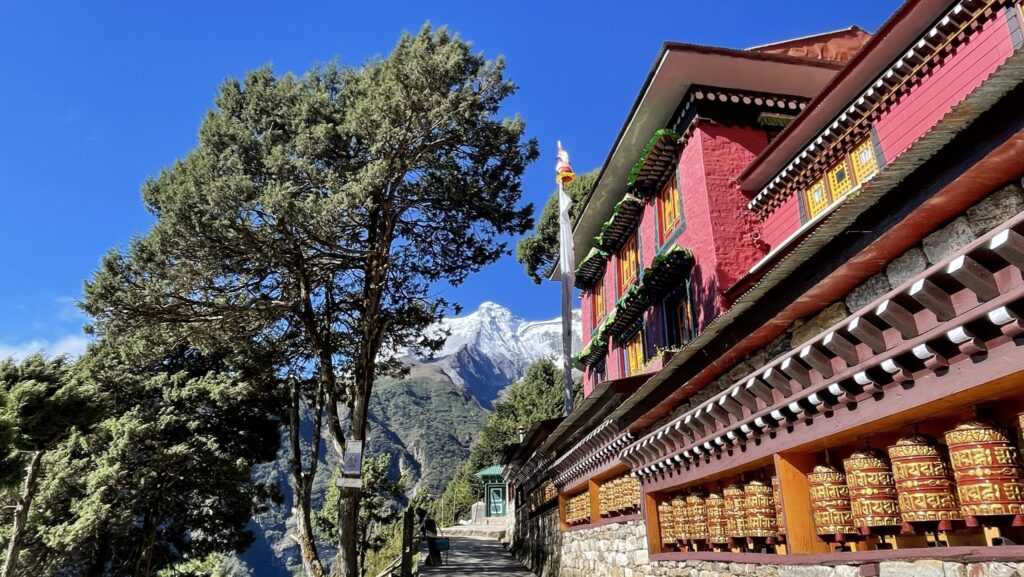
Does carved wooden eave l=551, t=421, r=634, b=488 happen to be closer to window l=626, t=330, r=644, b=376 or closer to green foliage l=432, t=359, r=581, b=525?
window l=626, t=330, r=644, b=376

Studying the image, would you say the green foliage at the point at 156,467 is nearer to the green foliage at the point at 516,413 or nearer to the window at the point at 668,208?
the window at the point at 668,208

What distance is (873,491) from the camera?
4688mm

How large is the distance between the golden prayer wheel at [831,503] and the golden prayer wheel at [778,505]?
0.31m

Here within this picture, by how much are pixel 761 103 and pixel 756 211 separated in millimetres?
2874

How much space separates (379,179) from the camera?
13.7 m

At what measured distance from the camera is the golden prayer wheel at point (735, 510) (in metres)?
6.53

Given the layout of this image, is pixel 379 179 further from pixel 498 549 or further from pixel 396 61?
pixel 498 549

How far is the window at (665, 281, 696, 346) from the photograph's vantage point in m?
13.5

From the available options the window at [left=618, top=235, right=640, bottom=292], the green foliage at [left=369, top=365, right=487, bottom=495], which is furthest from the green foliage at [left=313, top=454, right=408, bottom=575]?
the green foliage at [left=369, top=365, right=487, bottom=495]

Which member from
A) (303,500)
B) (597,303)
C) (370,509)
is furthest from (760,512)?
(370,509)

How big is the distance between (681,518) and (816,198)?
21.6ft

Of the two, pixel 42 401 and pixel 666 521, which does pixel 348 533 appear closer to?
pixel 666 521

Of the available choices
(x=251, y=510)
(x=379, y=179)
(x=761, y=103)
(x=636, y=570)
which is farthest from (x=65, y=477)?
(x=761, y=103)

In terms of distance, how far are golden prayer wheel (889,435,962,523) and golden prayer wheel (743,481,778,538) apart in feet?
5.86
